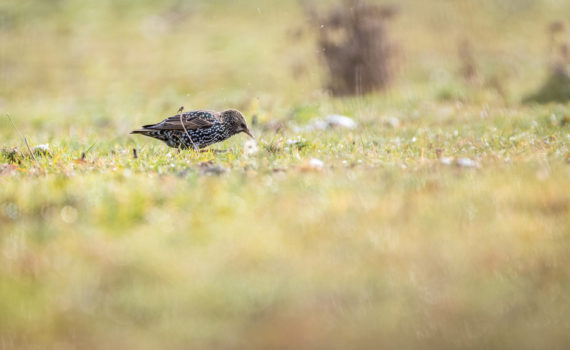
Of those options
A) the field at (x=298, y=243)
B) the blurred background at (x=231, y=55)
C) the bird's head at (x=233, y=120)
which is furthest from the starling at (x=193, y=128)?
the blurred background at (x=231, y=55)

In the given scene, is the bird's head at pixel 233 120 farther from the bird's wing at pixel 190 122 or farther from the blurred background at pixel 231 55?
the blurred background at pixel 231 55

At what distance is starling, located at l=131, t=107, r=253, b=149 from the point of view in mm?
8203

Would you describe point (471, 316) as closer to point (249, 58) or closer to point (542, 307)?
point (542, 307)

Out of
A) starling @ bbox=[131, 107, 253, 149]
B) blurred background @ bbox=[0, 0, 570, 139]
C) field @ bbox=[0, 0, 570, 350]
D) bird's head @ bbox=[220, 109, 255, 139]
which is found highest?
blurred background @ bbox=[0, 0, 570, 139]

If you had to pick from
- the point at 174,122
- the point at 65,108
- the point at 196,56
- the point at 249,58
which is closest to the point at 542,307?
the point at 174,122

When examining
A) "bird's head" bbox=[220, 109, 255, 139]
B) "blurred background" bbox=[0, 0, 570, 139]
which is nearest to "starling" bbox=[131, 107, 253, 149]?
"bird's head" bbox=[220, 109, 255, 139]

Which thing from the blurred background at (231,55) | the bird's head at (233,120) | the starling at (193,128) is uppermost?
the blurred background at (231,55)

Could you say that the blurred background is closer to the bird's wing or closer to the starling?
the starling

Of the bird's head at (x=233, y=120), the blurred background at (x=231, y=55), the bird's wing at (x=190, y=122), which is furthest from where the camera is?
the blurred background at (x=231, y=55)

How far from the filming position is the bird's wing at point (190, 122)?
8188mm

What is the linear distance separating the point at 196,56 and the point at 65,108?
8335 millimetres

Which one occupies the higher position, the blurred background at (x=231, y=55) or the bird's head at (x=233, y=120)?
the blurred background at (x=231, y=55)

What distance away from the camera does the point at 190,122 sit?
323 inches

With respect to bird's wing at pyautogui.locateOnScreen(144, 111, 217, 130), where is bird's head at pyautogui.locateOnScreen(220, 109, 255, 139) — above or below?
above
